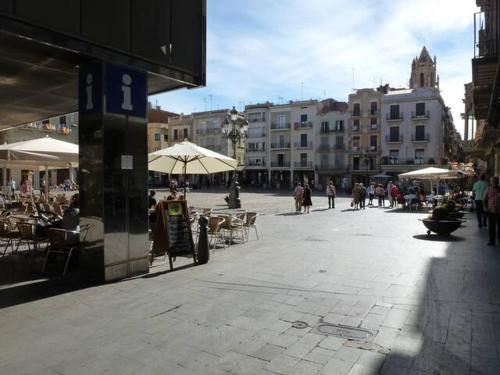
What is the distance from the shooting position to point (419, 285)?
617 cm

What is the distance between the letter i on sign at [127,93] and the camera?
6.44 meters

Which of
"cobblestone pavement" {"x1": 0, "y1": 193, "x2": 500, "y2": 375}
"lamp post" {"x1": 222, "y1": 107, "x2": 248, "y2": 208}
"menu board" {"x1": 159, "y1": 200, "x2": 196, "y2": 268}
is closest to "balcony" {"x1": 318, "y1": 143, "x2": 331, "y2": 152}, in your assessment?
"lamp post" {"x1": 222, "y1": 107, "x2": 248, "y2": 208}

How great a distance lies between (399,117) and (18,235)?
174 ft

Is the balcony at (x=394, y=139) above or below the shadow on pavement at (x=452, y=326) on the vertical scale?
above

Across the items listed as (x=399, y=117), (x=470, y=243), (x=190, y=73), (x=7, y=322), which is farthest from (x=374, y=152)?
(x=7, y=322)

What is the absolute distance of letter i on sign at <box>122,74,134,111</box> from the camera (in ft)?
21.1

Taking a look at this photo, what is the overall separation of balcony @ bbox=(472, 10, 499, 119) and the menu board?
7.19 meters

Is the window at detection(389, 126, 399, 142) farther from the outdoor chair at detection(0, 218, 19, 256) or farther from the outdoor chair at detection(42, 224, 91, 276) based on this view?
the outdoor chair at detection(42, 224, 91, 276)

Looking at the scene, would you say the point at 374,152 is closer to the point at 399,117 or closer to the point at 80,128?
the point at 399,117

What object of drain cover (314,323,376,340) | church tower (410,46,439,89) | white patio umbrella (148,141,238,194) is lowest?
drain cover (314,323,376,340)

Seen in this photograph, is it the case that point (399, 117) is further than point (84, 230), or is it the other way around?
point (399, 117)

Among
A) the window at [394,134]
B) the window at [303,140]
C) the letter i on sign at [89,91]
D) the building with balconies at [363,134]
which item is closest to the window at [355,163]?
the building with balconies at [363,134]

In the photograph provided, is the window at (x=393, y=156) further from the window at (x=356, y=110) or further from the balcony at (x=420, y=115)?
the window at (x=356, y=110)

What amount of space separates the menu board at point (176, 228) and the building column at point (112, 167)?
539 mm
